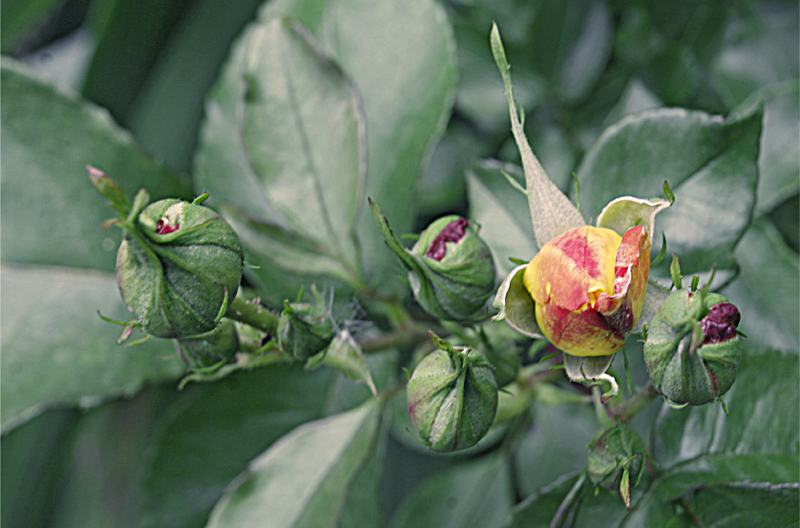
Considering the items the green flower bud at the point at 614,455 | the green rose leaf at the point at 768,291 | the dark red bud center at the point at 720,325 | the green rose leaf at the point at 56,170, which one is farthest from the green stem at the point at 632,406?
the green rose leaf at the point at 56,170

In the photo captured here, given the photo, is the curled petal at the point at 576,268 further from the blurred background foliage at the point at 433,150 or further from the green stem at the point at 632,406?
the blurred background foliage at the point at 433,150

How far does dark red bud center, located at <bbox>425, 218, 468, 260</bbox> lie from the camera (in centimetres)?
55

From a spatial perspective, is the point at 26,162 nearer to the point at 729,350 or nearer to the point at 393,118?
the point at 393,118

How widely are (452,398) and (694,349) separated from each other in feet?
0.57

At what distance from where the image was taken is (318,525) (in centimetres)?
69

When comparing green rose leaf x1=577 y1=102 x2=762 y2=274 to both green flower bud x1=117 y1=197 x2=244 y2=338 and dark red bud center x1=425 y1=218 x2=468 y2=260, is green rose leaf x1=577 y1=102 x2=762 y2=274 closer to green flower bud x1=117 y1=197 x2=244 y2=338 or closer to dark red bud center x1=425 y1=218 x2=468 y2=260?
dark red bud center x1=425 y1=218 x2=468 y2=260

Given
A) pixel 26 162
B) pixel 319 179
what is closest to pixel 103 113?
pixel 26 162

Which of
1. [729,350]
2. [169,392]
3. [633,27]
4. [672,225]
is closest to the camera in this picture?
[729,350]

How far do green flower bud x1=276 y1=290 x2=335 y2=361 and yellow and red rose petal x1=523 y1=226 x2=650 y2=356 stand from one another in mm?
200

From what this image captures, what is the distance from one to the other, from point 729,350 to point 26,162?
89cm

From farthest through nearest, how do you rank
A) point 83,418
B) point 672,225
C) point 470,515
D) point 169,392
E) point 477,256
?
point 83,418 < point 169,392 < point 470,515 < point 672,225 < point 477,256

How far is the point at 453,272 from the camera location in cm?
53

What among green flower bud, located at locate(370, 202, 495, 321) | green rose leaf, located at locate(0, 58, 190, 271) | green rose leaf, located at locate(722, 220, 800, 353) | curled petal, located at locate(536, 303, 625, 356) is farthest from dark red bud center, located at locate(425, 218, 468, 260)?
green rose leaf, located at locate(0, 58, 190, 271)

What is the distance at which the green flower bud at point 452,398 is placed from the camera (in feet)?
1.59
